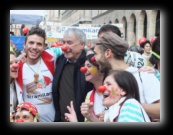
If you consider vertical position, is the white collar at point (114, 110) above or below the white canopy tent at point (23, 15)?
below

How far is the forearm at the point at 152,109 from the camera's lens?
195cm

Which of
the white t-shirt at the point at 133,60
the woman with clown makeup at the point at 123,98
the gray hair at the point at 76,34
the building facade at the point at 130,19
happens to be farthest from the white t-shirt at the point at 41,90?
the building facade at the point at 130,19

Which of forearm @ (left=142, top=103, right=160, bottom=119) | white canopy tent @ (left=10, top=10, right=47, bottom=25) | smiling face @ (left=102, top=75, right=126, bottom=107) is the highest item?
white canopy tent @ (left=10, top=10, right=47, bottom=25)

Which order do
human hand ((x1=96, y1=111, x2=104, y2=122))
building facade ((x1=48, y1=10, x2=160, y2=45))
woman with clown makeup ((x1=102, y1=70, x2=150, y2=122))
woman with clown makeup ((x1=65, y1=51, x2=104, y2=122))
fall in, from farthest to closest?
building facade ((x1=48, y1=10, x2=160, y2=45)) → woman with clown makeup ((x1=65, y1=51, x2=104, y2=122)) → human hand ((x1=96, y1=111, x2=104, y2=122)) → woman with clown makeup ((x1=102, y1=70, x2=150, y2=122))

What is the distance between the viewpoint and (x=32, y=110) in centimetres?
239

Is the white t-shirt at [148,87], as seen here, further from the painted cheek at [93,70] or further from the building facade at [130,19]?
the building facade at [130,19]

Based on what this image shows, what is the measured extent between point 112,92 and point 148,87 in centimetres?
25

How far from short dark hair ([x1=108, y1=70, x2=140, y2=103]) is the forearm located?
11 cm

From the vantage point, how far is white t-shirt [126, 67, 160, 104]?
1.96 meters

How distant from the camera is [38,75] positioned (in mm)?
2613

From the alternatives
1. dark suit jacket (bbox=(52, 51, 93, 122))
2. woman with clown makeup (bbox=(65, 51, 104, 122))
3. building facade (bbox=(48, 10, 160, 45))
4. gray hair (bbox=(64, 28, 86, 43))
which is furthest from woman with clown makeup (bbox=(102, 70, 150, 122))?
building facade (bbox=(48, 10, 160, 45))

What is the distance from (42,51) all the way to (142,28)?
10.9 metres

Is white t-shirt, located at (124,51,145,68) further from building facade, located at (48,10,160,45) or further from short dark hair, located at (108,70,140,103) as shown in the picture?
building facade, located at (48,10,160,45)
